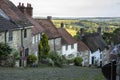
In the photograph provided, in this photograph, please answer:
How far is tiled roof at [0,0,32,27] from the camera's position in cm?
3969

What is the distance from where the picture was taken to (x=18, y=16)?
42219mm

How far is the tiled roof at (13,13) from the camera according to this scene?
1563 inches

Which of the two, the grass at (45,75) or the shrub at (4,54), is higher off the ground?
the shrub at (4,54)

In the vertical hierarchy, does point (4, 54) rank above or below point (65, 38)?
below

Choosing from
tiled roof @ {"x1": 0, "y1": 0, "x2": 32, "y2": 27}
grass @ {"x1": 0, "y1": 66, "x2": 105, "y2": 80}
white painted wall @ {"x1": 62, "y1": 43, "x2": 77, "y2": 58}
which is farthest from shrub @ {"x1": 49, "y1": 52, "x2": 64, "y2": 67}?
grass @ {"x1": 0, "y1": 66, "x2": 105, "y2": 80}

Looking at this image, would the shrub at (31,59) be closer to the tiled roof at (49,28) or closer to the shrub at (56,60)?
the shrub at (56,60)

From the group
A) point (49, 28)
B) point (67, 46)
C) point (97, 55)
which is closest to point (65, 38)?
point (67, 46)

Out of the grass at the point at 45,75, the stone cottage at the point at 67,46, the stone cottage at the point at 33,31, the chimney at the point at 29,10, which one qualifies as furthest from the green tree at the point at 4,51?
the stone cottage at the point at 67,46

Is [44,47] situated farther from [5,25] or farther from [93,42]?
[93,42]

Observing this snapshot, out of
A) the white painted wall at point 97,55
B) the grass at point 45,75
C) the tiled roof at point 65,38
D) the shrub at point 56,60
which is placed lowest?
the white painted wall at point 97,55

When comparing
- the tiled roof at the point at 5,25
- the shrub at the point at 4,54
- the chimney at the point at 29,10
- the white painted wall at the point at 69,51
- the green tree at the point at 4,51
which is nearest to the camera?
the shrub at the point at 4,54

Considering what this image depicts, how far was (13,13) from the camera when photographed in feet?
137

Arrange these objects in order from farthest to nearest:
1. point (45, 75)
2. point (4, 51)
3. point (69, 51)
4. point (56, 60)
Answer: point (69, 51) → point (56, 60) → point (4, 51) → point (45, 75)

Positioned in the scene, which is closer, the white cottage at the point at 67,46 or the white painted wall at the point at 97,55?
the white cottage at the point at 67,46
